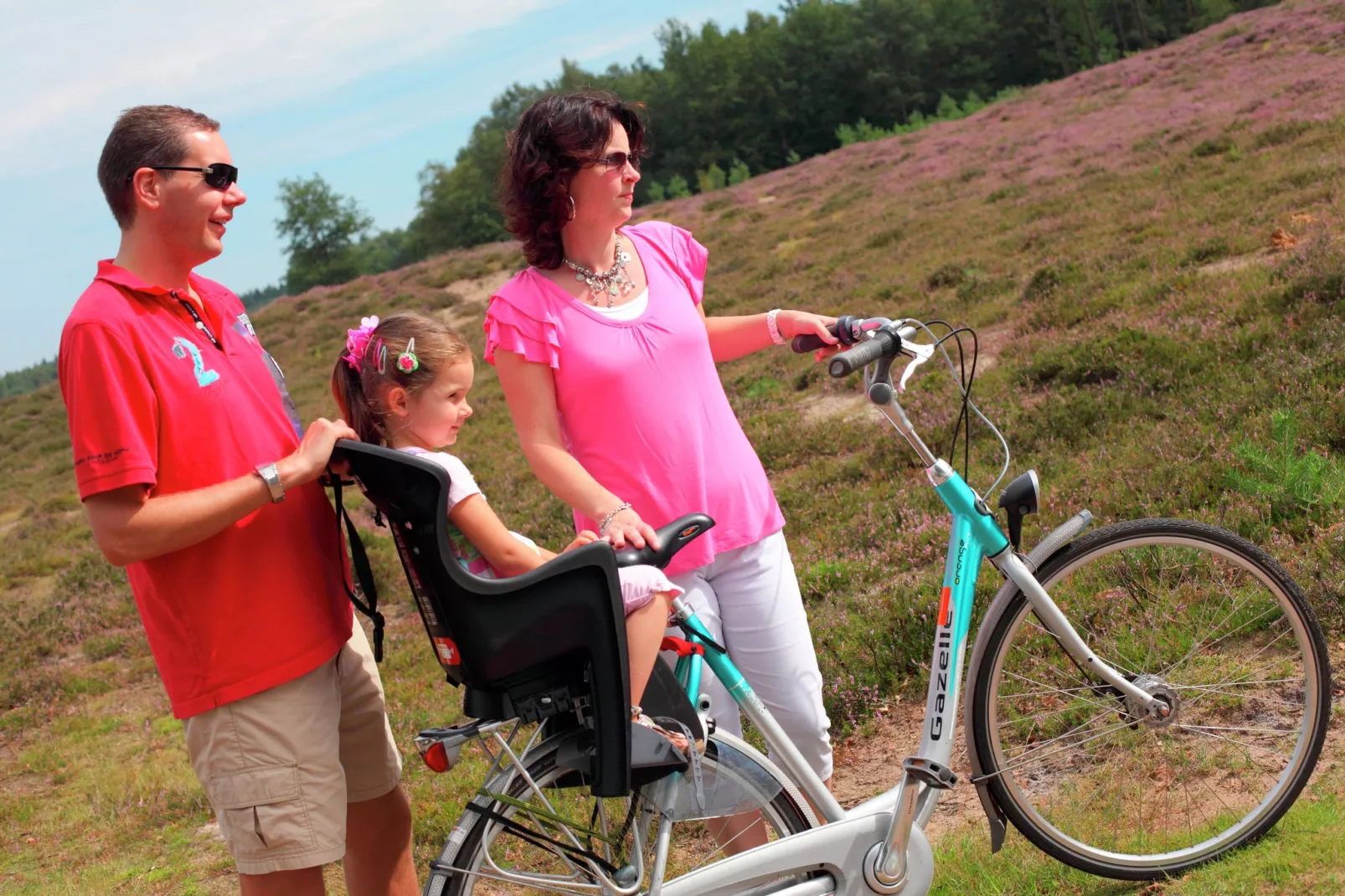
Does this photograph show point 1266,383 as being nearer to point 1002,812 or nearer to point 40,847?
point 1002,812

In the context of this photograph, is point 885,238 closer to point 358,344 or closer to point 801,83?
point 358,344

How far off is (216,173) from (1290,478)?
4477 mm

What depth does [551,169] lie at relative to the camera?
3072 millimetres

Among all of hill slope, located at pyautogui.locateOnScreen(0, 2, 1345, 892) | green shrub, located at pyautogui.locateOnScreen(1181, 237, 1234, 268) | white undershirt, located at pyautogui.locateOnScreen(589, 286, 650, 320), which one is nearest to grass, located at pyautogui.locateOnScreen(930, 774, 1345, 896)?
hill slope, located at pyautogui.locateOnScreen(0, 2, 1345, 892)

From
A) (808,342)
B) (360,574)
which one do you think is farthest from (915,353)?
(360,574)

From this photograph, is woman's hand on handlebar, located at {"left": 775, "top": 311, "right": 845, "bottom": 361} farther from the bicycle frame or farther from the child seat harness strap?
the child seat harness strap

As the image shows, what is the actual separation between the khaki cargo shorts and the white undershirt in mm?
1248

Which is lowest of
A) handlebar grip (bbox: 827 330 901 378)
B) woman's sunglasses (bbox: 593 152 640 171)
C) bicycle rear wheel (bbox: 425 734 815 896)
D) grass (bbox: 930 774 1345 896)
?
grass (bbox: 930 774 1345 896)

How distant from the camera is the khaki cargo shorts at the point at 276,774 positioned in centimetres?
266

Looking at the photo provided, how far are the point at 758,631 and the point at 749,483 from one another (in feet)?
1.41

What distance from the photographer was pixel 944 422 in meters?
8.14

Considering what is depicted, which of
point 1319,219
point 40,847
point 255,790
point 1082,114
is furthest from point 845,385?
point 1082,114

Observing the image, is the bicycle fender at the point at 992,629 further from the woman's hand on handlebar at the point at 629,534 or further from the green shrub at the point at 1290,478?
Answer: the green shrub at the point at 1290,478

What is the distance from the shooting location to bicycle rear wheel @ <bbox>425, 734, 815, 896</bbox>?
251 centimetres
